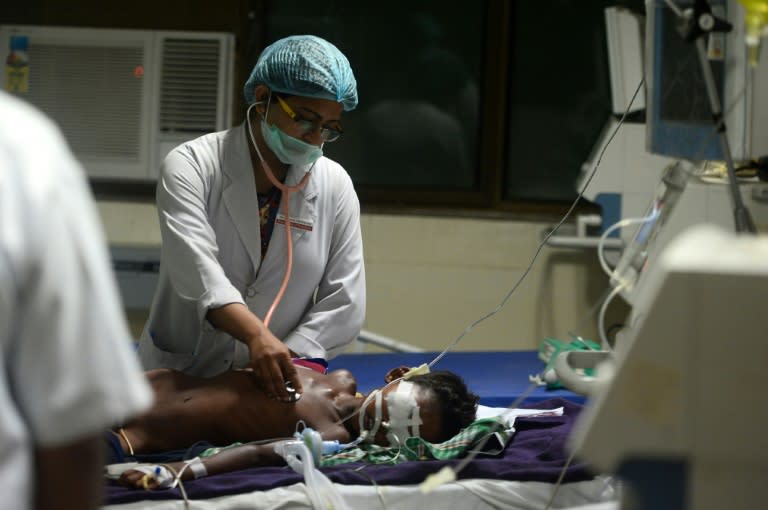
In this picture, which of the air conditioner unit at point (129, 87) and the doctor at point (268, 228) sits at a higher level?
the air conditioner unit at point (129, 87)

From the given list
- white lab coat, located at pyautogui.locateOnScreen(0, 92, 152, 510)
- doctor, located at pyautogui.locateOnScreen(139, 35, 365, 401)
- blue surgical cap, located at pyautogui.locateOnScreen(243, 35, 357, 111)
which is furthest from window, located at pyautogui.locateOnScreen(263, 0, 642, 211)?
white lab coat, located at pyautogui.locateOnScreen(0, 92, 152, 510)

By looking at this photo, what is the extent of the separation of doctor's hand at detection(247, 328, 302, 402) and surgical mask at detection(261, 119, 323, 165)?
0.44 m

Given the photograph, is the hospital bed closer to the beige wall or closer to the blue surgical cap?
the blue surgical cap

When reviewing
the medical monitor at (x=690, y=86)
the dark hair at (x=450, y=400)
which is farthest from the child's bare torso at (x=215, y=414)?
the medical monitor at (x=690, y=86)

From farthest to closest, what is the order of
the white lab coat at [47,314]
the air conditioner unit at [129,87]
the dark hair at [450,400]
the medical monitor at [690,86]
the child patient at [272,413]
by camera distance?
the air conditioner unit at [129,87] < the dark hair at [450,400] < the child patient at [272,413] < the medical monitor at [690,86] < the white lab coat at [47,314]

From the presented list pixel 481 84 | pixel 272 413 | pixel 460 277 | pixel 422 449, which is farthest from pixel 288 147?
pixel 481 84

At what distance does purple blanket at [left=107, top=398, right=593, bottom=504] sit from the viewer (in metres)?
2.00

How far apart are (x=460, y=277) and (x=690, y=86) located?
2.28 meters

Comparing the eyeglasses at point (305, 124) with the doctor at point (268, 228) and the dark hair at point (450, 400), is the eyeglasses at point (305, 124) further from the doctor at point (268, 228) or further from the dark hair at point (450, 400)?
the dark hair at point (450, 400)

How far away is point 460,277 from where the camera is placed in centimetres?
420

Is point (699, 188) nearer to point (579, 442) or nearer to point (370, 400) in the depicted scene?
point (370, 400)

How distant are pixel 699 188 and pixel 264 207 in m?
0.99

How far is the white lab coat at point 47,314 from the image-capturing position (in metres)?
0.88

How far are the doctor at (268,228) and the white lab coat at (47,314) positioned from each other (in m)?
1.27
